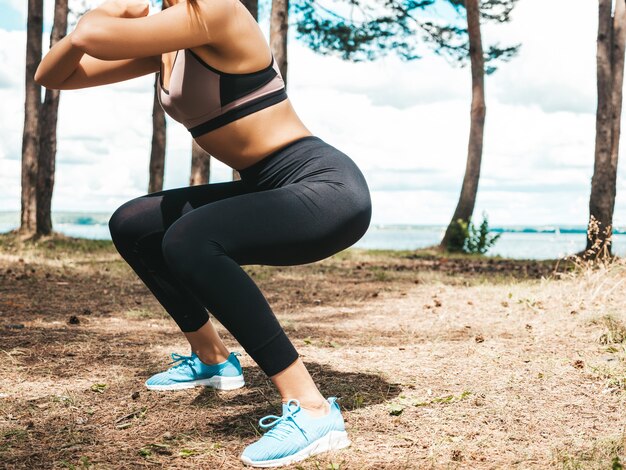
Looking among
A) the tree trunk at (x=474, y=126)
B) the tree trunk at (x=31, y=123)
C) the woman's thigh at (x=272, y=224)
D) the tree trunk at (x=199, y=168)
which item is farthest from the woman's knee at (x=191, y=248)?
the tree trunk at (x=474, y=126)

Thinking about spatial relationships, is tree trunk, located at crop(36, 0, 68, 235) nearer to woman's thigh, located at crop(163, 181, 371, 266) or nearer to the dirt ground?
the dirt ground

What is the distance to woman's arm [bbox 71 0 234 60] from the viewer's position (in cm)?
238

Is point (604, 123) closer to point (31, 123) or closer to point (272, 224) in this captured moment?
point (272, 224)

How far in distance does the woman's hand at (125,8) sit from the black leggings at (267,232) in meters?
0.78

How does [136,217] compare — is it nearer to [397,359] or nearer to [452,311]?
[397,359]

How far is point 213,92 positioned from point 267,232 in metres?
0.57

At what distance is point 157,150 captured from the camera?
14.9m

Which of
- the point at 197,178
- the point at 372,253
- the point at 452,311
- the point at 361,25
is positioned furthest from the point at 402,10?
the point at 452,311

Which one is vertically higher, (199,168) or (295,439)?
(199,168)

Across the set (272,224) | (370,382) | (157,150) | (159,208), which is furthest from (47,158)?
(272,224)

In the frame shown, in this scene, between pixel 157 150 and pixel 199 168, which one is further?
pixel 157 150

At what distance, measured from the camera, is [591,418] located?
2.96m

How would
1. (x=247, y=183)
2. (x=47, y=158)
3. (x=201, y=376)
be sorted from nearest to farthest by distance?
(x=247, y=183)
(x=201, y=376)
(x=47, y=158)

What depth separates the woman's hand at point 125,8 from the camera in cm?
270
